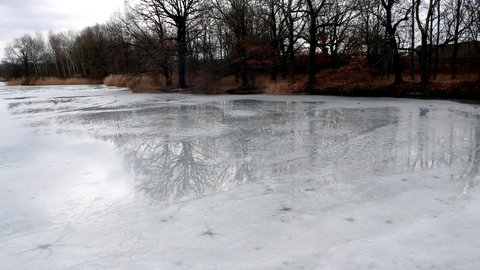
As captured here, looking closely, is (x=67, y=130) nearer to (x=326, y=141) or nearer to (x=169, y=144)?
(x=169, y=144)

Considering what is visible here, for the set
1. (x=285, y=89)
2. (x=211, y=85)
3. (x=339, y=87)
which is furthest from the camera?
(x=211, y=85)

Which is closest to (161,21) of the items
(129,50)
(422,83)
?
(129,50)

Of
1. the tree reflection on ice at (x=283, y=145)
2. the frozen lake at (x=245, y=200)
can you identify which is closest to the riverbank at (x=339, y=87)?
the tree reflection on ice at (x=283, y=145)

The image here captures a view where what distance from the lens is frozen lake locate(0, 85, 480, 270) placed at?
9.62 feet

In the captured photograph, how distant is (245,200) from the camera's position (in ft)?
13.6

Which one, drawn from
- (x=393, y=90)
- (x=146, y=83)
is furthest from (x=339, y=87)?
(x=146, y=83)

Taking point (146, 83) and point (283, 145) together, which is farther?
point (146, 83)

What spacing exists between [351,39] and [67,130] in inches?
651

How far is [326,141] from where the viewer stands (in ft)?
23.7

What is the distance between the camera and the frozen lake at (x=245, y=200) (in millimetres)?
2934

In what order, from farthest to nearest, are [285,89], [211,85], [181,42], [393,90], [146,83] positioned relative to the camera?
[146,83] < [181,42] < [211,85] < [285,89] < [393,90]

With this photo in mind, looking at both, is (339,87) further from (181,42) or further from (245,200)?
(245,200)

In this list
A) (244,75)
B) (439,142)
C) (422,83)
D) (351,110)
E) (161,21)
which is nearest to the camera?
(439,142)

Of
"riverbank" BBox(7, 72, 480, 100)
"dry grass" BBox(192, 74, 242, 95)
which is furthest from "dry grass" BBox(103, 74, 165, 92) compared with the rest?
"dry grass" BBox(192, 74, 242, 95)
